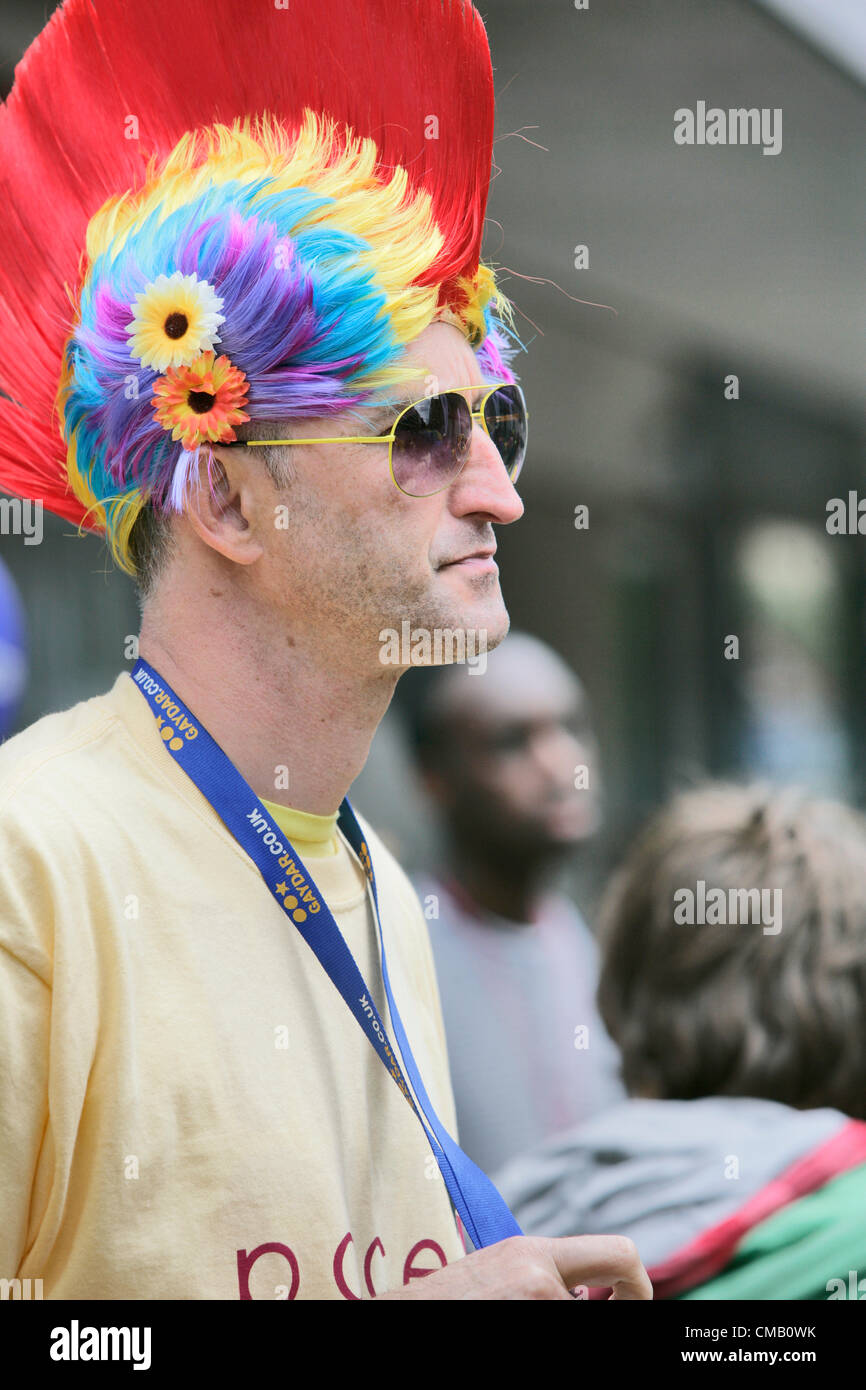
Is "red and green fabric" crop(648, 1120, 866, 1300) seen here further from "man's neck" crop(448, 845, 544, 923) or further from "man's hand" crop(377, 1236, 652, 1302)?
"man's hand" crop(377, 1236, 652, 1302)

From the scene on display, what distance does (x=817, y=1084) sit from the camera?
3244mm

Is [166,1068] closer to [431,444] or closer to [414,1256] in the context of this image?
[414,1256]

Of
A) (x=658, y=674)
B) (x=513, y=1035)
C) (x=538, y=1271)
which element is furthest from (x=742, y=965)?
(x=538, y=1271)

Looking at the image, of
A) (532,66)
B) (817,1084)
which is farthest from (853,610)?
(532,66)

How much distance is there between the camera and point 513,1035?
359 centimetres

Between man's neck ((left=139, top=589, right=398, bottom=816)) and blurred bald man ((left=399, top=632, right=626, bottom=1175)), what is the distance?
195 centimetres

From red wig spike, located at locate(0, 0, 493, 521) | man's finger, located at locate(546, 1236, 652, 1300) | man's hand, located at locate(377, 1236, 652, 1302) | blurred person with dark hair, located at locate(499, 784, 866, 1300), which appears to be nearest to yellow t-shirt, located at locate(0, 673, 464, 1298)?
man's hand, located at locate(377, 1236, 652, 1302)

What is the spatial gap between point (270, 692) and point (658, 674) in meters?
2.67

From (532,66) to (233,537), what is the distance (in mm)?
2704

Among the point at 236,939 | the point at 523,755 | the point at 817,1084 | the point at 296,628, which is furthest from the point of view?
the point at 523,755

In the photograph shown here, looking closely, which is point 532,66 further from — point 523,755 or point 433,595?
point 433,595

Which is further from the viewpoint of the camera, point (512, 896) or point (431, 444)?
point (512, 896)

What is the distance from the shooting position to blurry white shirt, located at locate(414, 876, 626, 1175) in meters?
3.52

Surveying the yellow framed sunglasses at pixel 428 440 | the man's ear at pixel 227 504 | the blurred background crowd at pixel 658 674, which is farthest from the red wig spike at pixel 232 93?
the blurred background crowd at pixel 658 674
